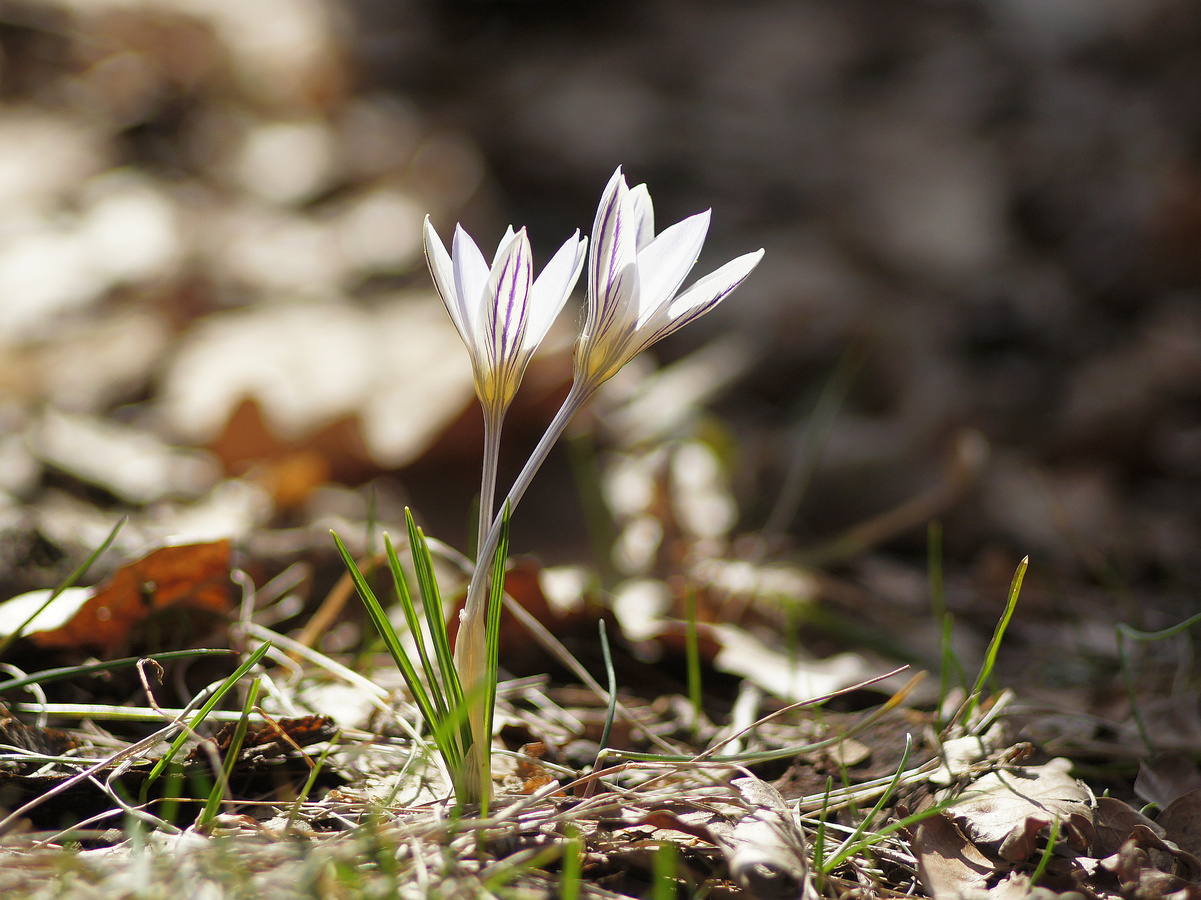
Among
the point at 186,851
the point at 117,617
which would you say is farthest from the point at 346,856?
the point at 117,617

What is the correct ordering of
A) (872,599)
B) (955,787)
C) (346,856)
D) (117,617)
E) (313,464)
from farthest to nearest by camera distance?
(313,464) < (872,599) < (117,617) < (955,787) < (346,856)

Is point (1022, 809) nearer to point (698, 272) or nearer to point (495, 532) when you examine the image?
point (495, 532)

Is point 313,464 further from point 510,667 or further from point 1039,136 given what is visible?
point 1039,136

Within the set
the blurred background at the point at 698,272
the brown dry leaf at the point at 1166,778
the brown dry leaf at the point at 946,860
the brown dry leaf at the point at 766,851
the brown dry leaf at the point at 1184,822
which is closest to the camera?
the brown dry leaf at the point at 766,851

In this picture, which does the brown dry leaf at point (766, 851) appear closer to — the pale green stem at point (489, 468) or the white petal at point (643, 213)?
the pale green stem at point (489, 468)

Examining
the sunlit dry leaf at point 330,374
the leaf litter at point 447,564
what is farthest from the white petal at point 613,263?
the sunlit dry leaf at point 330,374

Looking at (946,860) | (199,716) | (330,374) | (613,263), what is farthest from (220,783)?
(330,374)

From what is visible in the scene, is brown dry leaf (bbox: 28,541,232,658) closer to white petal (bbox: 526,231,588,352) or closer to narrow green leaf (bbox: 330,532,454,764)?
narrow green leaf (bbox: 330,532,454,764)
